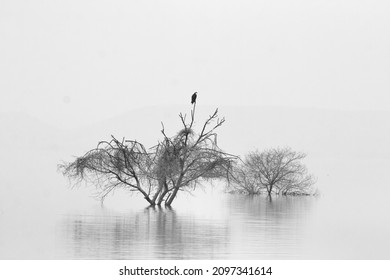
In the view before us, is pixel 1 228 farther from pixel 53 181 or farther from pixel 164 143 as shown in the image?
pixel 53 181

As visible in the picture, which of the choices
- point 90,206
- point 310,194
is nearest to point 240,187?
point 310,194

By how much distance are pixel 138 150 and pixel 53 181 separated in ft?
74.3

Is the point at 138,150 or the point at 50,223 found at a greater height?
the point at 138,150

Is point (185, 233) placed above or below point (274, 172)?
below

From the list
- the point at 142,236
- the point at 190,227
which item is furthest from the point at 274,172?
the point at 142,236

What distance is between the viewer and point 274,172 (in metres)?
46.7

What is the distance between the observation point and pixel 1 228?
23875mm

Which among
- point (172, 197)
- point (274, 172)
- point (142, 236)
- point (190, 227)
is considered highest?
point (274, 172)

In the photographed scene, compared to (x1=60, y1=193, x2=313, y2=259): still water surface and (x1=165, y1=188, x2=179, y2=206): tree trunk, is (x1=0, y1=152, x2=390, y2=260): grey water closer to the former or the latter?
(x1=60, y1=193, x2=313, y2=259): still water surface

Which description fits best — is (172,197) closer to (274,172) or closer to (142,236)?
(142,236)

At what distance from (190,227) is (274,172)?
22.3 metres

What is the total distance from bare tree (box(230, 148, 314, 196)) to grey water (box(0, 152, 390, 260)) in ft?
12.6

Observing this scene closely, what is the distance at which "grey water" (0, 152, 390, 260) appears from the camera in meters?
19.5

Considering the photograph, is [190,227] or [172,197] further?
[172,197]
